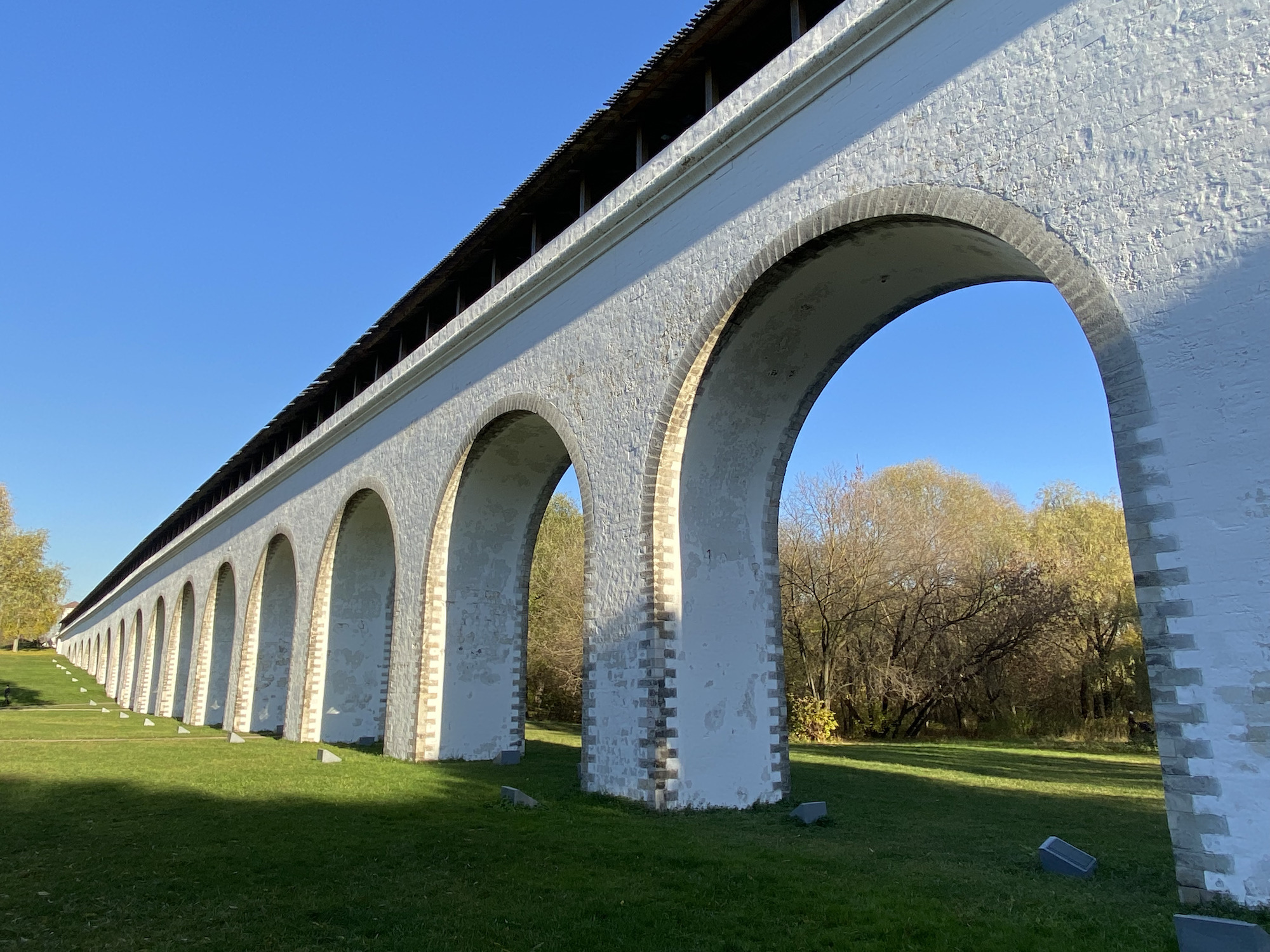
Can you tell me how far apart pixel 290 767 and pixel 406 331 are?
7.26 m

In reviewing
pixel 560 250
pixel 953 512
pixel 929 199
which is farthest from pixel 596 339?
pixel 953 512

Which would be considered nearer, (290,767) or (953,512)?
(290,767)

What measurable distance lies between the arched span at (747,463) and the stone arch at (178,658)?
71.9 feet

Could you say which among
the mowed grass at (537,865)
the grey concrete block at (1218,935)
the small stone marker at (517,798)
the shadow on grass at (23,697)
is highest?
the grey concrete block at (1218,935)

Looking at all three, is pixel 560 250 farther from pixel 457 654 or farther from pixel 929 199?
pixel 457 654

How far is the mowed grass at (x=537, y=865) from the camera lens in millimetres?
4309

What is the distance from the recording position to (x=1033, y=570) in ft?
67.1

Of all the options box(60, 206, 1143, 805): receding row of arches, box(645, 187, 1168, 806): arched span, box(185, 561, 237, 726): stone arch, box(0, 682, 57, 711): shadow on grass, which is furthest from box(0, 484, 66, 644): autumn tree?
box(645, 187, 1168, 806): arched span

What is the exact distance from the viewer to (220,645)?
22.8m

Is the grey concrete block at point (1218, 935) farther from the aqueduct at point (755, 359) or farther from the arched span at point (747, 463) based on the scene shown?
the arched span at point (747, 463)

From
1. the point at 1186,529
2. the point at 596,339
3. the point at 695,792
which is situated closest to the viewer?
the point at 1186,529

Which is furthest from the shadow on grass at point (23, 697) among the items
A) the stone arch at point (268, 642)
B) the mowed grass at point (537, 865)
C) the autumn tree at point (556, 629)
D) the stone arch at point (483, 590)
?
the mowed grass at point (537, 865)

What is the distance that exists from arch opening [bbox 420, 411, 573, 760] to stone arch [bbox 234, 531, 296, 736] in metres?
7.77

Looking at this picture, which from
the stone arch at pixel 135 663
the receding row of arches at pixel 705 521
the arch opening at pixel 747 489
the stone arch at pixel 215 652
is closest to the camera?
the receding row of arches at pixel 705 521
